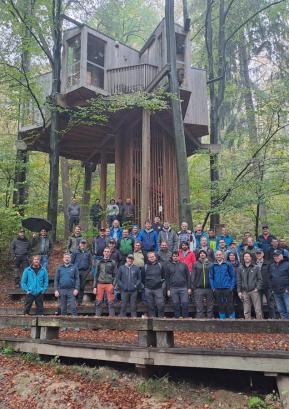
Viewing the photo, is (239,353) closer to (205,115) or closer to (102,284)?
(102,284)

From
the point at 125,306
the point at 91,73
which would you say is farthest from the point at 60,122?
the point at 125,306

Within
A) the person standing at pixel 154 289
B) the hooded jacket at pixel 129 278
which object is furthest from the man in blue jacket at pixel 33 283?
the person standing at pixel 154 289

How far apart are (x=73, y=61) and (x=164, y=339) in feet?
44.1

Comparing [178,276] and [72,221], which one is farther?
[72,221]

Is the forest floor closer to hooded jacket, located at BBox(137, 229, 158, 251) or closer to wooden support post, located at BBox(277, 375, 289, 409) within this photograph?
wooden support post, located at BBox(277, 375, 289, 409)

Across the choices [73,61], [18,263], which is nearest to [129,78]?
[73,61]

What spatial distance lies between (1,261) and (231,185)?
9.59 meters

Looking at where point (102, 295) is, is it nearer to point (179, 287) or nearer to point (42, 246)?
point (179, 287)

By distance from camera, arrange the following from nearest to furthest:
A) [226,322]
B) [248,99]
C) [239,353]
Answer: [239,353], [226,322], [248,99]

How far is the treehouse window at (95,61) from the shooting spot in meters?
15.4

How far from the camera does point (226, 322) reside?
5.23 meters

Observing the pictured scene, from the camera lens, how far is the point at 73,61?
15.9 meters

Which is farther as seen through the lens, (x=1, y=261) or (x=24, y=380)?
(x=1, y=261)

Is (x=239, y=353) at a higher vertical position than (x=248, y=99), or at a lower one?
lower
